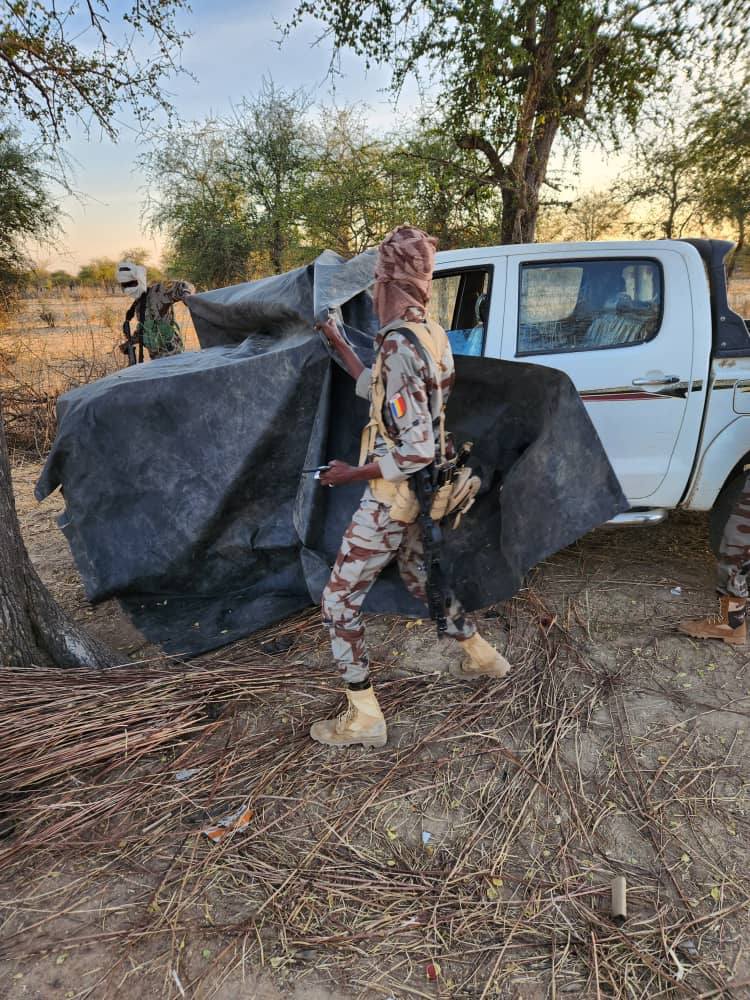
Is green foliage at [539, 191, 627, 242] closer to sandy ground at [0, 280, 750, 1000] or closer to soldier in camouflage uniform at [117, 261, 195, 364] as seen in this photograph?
soldier in camouflage uniform at [117, 261, 195, 364]

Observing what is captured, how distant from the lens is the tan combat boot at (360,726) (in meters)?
2.49

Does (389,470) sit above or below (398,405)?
below

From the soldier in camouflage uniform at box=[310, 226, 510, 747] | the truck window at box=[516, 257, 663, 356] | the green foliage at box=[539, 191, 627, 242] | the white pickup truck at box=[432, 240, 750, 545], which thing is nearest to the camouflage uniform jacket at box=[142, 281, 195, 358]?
the white pickup truck at box=[432, 240, 750, 545]

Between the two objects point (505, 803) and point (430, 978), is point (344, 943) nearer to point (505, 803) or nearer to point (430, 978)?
point (430, 978)

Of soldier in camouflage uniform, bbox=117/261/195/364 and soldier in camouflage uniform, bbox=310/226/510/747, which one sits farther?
soldier in camouflage uniform, bbox=117/261/195/364

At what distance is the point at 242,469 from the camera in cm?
337

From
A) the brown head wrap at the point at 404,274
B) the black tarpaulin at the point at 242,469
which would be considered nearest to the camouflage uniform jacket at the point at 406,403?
the brown head wrap at the point at 404,274

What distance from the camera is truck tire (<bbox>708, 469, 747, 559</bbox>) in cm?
344

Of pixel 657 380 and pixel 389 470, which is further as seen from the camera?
pixel 657 380

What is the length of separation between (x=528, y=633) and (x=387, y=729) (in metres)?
1.09

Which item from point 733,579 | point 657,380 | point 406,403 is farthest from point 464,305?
point 733,579

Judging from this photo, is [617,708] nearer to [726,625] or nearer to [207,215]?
[726,625]

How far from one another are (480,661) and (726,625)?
1.39 meters

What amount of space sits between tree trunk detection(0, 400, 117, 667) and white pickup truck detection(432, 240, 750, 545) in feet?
8.72
